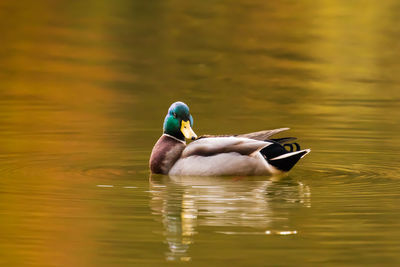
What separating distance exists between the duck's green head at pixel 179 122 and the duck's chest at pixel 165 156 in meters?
0.17

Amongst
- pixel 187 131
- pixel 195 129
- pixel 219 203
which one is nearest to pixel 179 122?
pixel 187 131

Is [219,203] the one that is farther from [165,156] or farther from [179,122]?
[179,122]

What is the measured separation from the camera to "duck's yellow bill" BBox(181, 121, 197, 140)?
13.2 metres

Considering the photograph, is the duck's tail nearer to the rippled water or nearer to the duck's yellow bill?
the rippled water

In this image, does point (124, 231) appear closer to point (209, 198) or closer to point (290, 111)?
point (209, 198)

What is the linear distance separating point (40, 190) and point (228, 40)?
16.2 meters

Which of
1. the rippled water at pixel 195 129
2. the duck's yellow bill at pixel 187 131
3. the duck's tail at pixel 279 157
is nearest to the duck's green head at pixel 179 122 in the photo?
the duck's yellow bill at pixel 187 131

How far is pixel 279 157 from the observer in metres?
12.9

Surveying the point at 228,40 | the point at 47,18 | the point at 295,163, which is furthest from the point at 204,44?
the point at 295,163

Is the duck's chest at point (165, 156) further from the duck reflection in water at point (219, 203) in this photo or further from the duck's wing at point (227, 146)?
the duck's wing at point (227, 146)

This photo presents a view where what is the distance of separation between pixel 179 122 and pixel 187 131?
0.50 feet

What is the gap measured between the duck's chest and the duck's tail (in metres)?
0.93

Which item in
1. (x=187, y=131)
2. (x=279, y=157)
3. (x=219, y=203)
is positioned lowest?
(x=219, y=203)

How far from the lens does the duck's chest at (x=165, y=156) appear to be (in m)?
13.0
